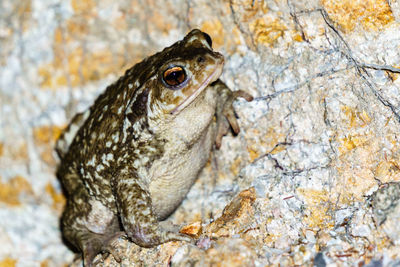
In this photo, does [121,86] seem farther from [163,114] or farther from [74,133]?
[74,133]

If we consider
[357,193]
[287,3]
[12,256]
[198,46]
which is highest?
[198,46]

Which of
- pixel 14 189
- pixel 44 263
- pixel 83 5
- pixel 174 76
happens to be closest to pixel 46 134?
pixel 14 189

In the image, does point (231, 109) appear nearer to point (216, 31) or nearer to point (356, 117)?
point (216, 31)

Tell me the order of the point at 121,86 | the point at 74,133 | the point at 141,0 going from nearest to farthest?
1. the point at 121,86
2. the point at 74,133
3. the point at 141,0

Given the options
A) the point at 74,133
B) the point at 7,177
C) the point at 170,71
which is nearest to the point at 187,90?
the point at 170,71

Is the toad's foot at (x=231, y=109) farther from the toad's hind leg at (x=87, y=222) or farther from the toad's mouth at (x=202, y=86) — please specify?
the toad's hind leg at (x=87, y=222)

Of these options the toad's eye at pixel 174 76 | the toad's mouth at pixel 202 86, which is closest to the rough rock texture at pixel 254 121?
the toad's mouth at pixel 202 86
